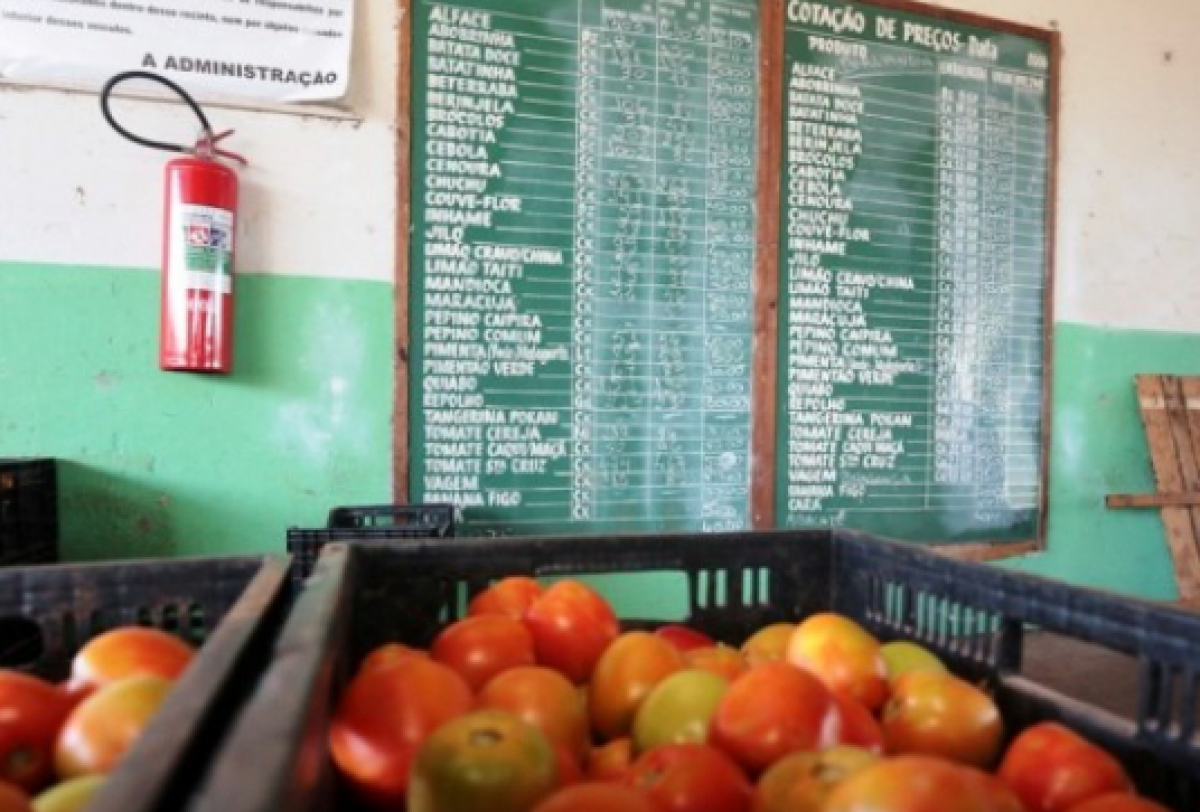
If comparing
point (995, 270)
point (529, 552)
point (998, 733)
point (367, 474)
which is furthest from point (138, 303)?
point (995, 270)

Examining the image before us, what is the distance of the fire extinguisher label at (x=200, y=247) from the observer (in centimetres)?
179

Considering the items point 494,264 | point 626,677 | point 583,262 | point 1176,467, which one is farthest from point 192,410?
point 1176,467

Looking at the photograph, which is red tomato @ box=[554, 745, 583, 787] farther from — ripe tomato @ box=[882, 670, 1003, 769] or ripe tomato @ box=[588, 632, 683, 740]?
ripe tomato @ box=[882, 670, 1003, 769]

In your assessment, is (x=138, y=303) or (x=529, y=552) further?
(x=138, y=303)

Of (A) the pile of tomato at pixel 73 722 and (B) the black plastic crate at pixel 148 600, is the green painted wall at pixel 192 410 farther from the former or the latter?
(A) the pile of tomato at pixel 73 722

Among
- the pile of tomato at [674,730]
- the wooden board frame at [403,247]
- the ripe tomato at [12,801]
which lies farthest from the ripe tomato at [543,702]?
the wooden board frame at [403,247]

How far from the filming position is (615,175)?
2230mm

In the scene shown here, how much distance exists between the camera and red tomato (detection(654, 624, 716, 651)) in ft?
3.03

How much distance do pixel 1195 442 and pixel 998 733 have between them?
2.79 meters

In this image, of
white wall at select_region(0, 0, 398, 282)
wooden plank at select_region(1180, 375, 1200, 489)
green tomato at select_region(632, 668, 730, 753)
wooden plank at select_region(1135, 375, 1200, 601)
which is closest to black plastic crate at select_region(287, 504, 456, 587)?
white wall at select_region(0, 0, 398, 282)

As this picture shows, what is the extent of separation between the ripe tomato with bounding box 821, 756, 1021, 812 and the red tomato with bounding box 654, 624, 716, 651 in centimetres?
41

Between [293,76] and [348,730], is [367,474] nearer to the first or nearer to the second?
[293,76]

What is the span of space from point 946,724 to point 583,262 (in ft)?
5.46

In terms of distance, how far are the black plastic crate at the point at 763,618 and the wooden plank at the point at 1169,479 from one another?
93.7 inches
